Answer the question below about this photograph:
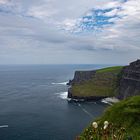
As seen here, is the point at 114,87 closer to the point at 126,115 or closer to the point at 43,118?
the point at 43,118

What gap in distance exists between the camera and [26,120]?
95562 mm

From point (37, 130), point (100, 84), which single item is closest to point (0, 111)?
point (37, 130)

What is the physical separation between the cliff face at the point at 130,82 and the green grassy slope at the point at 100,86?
889 cm

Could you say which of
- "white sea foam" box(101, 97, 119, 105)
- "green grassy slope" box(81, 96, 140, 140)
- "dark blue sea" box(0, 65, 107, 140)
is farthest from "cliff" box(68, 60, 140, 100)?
"green grassy slope" box(81, 96, 140, 140)

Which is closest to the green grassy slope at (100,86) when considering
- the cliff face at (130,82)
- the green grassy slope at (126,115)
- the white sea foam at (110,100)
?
the white sea foam at (110,100)

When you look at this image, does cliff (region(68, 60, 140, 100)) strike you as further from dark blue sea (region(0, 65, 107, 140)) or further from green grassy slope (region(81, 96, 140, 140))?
green grassy slope (region(81, 96, 140, 140))

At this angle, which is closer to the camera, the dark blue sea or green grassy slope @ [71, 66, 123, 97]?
the dark blue sea

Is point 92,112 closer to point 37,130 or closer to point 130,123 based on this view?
point 37,130

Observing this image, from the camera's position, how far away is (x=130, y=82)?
148750 millimetres

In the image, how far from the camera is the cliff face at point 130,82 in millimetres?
141750

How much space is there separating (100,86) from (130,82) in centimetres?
2499

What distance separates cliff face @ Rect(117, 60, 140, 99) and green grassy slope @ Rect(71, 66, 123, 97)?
8.89m

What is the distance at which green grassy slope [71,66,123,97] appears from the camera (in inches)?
6089

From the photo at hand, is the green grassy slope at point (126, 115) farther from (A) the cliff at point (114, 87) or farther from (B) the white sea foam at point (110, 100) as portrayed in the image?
(B) the white sea foam at point (110, 100)
